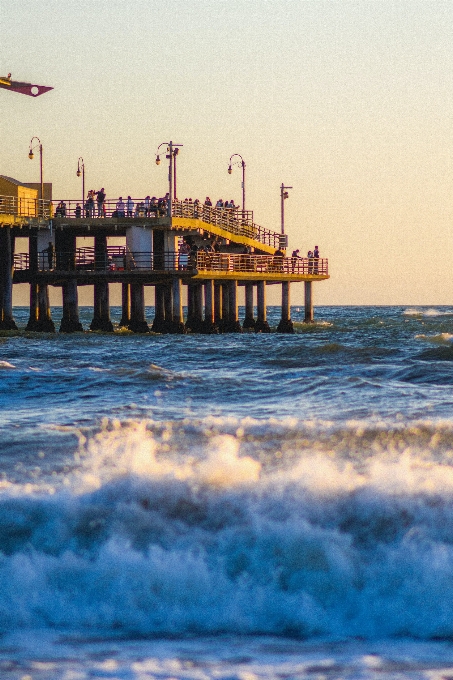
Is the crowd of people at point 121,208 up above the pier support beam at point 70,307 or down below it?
above

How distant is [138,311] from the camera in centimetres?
4572

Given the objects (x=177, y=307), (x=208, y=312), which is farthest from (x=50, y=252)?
(x=208, y=312)

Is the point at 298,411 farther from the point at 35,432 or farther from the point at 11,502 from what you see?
the point at 11,502

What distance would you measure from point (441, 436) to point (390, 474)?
107 inches

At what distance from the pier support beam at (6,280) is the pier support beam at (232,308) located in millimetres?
10531

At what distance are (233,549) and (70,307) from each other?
3907 centimetres

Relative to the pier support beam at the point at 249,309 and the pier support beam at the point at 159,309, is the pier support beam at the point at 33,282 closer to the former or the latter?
the pier support beam at the point at 159,309

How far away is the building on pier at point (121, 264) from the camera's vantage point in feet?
143

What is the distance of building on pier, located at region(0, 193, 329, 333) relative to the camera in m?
43.7

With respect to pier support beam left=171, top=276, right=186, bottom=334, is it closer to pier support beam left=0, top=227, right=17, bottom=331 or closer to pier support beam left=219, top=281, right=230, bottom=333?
pier support beam left=219, top=281, right=230, bottom=333

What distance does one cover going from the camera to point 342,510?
8195 mm

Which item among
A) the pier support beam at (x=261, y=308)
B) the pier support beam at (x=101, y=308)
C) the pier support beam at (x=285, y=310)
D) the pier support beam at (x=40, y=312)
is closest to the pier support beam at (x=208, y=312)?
the pier support beam at (x=261, y=308)

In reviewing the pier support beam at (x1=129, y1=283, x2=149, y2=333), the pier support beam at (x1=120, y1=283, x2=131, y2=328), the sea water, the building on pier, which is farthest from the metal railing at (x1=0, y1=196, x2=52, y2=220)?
the sea water

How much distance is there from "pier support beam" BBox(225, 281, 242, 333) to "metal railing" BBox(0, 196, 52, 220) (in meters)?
8.89
